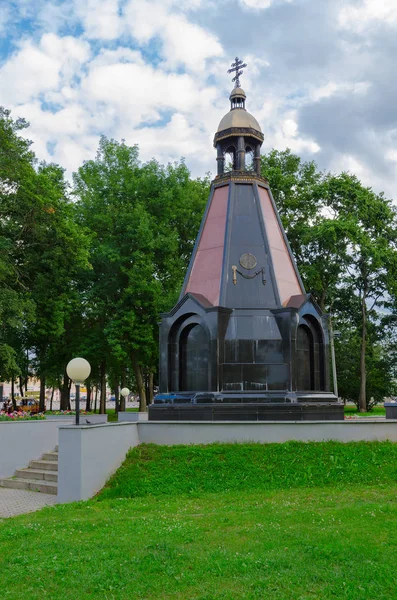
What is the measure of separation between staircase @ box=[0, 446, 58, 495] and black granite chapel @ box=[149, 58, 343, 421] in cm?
281

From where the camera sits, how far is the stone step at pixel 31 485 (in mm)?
11820

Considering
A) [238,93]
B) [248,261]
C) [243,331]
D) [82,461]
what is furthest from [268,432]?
[238,93]

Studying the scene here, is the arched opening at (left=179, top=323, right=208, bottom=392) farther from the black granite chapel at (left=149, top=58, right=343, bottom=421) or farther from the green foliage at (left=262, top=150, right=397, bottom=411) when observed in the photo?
the green foliage at (left=262, top=150, right=397, bottom=411)

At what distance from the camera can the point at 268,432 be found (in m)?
12.1

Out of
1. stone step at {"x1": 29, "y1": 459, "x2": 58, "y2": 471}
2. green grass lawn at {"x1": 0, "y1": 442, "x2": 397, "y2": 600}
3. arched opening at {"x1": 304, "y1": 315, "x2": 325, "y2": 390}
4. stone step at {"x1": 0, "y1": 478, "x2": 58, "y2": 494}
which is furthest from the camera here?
arched opening at {"x1": 304, "y1": 315, "x2": 325, "y2": 390}

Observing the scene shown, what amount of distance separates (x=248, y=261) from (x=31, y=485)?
312 inches

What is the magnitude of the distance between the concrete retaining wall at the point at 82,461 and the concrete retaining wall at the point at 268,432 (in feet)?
6.13

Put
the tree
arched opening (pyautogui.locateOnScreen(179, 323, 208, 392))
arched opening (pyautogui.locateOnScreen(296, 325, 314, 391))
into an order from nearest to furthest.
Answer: arched opening (pyautogui.locateOnScreen(179, 323, 208, 392)) → arched opening (pyautogui.locateOnScreen(296, 325, 314, 391)) → the tree

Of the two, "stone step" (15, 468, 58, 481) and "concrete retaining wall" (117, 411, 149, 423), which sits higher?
"concrete retaining wall" (117, 411, 149, 423)

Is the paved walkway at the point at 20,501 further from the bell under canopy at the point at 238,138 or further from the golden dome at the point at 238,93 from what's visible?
the golden dome at the point at 238,93

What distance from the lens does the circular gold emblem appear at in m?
15.3

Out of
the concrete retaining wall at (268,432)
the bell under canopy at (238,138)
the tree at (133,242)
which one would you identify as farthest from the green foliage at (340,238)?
the concrete retaining wall at (268,432)

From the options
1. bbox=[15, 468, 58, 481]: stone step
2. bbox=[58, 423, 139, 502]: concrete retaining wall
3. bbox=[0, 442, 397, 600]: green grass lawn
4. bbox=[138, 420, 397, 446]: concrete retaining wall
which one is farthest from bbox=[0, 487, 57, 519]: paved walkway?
bbox=[138, 420, 397, 446]: concrete retaining wall

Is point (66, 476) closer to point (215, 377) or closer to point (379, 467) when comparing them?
point (215, 377)
